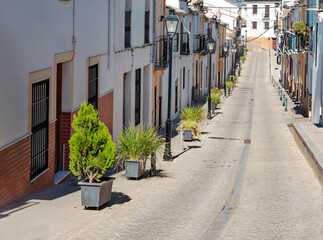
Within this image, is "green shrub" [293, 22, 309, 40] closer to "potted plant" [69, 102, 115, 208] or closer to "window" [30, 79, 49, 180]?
"window" [30, 79, 49, 180]

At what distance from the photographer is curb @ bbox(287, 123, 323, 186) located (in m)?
16.6

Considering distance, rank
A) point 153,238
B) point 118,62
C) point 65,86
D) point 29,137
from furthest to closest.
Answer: point 118,62 → point 65,86 → point 29,137 → point 153,238

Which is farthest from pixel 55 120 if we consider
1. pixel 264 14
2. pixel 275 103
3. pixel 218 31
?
pixel 264 14

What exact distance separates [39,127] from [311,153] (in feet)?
32.3

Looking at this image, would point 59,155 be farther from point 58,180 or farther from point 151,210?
point 151,210

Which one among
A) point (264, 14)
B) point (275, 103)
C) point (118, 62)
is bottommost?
point (275, 103)

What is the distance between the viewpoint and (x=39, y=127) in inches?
499

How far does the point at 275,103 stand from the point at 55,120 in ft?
112

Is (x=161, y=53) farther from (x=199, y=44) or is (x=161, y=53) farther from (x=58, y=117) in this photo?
(x=199, y=44)

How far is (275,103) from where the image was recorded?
1812 inches

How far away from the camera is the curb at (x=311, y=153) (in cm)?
1661

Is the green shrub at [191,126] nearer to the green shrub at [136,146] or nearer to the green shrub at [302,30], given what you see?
the green shrub at [136,146]

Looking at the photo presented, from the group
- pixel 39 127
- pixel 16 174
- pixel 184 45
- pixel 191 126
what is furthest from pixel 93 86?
pixel 184 45

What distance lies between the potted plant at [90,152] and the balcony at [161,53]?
54.7 feet
